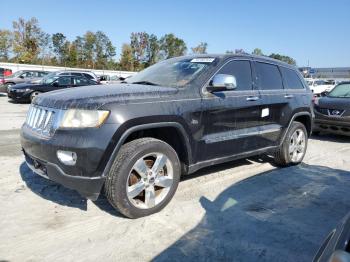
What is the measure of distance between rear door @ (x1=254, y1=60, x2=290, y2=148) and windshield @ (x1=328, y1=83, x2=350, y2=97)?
4.80 metres

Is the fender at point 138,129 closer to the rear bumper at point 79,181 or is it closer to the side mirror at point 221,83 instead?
the rear bumper at point 79,181

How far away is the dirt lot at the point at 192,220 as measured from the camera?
3250 millimetres

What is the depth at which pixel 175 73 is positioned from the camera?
188 inches

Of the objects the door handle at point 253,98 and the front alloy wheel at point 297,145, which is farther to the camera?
the front alloy wheel at point 297,145

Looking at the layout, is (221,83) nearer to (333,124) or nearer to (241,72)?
(241,72)

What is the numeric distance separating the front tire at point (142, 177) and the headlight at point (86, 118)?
1.34 feet

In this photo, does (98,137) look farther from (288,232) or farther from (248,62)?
(248,62)

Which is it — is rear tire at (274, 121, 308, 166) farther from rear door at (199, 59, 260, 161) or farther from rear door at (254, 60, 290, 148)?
rear door at (199, 59, 260, 161)

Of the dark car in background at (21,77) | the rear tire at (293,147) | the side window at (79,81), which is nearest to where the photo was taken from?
the rear tire at (293,147)

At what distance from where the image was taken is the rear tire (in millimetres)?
5969

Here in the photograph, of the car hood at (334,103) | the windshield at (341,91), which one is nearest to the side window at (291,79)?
the car hood at (334,103)

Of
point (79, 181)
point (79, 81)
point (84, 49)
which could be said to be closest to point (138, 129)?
point (79, 181)

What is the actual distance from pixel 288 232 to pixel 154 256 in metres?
1.44

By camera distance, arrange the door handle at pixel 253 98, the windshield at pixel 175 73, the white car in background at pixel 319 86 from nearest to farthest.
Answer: the windshield at pixel 175 73 → the door handle at pixel 253 98 → the white car in background at pixel 319 86
